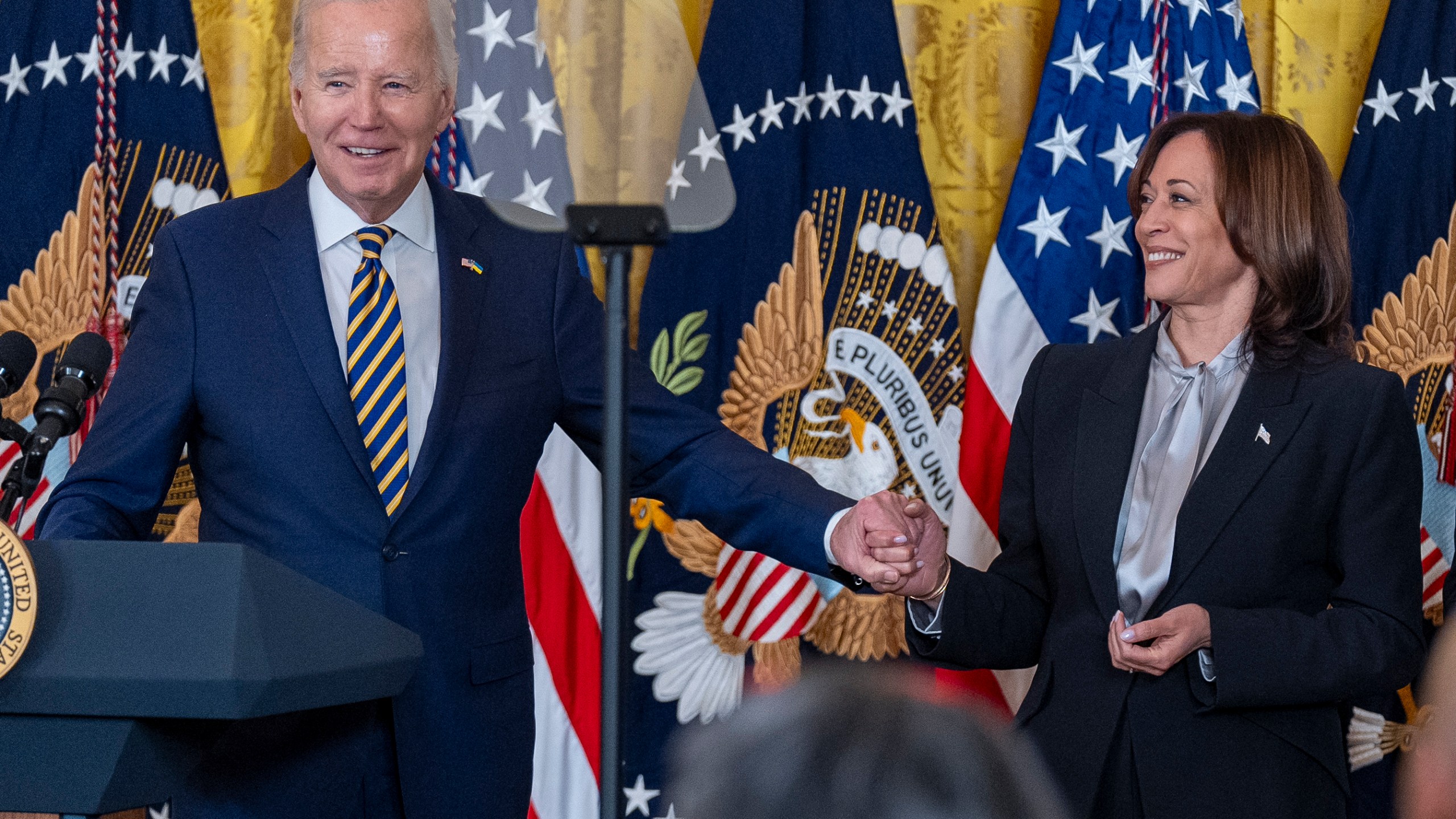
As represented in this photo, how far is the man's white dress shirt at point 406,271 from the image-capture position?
1770 mm

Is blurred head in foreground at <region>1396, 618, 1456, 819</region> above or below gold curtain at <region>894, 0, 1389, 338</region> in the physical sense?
below

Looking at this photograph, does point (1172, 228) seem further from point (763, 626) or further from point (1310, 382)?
point (763, 626)

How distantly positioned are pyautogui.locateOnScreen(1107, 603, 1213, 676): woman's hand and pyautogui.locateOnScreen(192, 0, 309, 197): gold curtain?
1.80m

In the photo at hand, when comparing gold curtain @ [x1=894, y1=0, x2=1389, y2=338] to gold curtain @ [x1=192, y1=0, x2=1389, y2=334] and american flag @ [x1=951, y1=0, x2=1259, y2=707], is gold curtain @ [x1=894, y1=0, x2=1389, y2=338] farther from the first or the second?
american flag @ [x1=951, y1=0, x2=1259, y2=707]

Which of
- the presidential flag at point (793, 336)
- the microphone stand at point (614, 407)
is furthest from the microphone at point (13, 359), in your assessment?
the presidential flag at point (793, 336)

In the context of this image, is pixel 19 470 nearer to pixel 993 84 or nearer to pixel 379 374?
pixel 379 374

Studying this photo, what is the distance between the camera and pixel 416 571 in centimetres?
168

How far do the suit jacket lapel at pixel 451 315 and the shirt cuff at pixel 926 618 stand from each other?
30.5 inches

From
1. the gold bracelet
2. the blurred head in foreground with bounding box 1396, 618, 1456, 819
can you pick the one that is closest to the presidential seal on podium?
the blurred head in foreground with bounding box 1396, 618, 1456, 819

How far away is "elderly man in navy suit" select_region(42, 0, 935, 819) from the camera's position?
167 centimetres

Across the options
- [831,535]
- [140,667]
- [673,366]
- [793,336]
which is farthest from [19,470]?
[793,336]

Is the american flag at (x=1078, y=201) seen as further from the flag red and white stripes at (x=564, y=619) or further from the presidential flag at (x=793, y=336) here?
the flag red and white stripes at (x=564, y=619)

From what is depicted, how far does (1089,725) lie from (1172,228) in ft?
2.47

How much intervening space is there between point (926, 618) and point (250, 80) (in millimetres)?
1678
